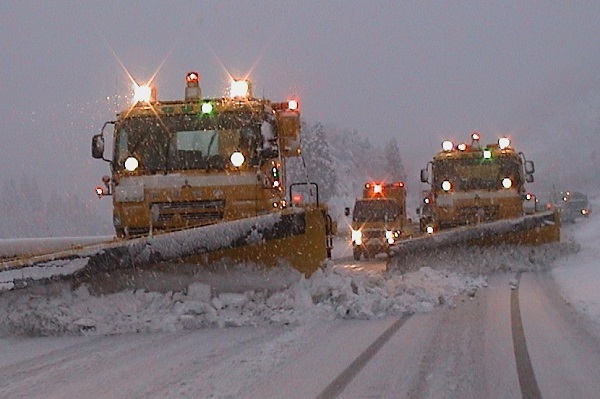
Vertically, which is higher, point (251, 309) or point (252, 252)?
point (252, 252)

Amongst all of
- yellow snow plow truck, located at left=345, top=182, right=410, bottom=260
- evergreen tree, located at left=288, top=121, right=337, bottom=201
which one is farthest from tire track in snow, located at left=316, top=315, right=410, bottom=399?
evergreen tree, located at left=288, top=121, right=337, bottom=201

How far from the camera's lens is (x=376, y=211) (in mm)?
22297

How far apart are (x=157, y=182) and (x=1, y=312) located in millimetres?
2791

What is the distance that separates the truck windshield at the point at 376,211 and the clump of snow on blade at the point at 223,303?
13361 millimetres

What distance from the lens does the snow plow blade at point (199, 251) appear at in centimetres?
680

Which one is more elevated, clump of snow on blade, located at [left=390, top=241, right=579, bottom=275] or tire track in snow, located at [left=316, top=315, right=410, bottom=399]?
clump of snow on blade, located at [left=390, top=241, right=579, bottom=275]

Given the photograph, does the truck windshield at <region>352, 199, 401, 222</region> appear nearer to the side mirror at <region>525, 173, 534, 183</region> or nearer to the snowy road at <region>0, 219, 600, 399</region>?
the side mirror at <region>525, 173, 534, 183</region>

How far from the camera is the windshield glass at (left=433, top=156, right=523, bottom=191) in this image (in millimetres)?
15484

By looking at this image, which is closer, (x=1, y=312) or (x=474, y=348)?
(x=474, y=348)

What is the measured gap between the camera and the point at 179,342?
21.0 ft

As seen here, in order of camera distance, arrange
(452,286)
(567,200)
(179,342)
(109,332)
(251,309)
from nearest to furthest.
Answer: (179,342), (109,332), (251,309), (452,286), (567,200)

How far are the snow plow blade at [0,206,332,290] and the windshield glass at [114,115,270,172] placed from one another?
178 cm

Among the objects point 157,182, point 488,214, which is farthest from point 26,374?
point 488,214

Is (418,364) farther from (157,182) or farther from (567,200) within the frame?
(567,200)
